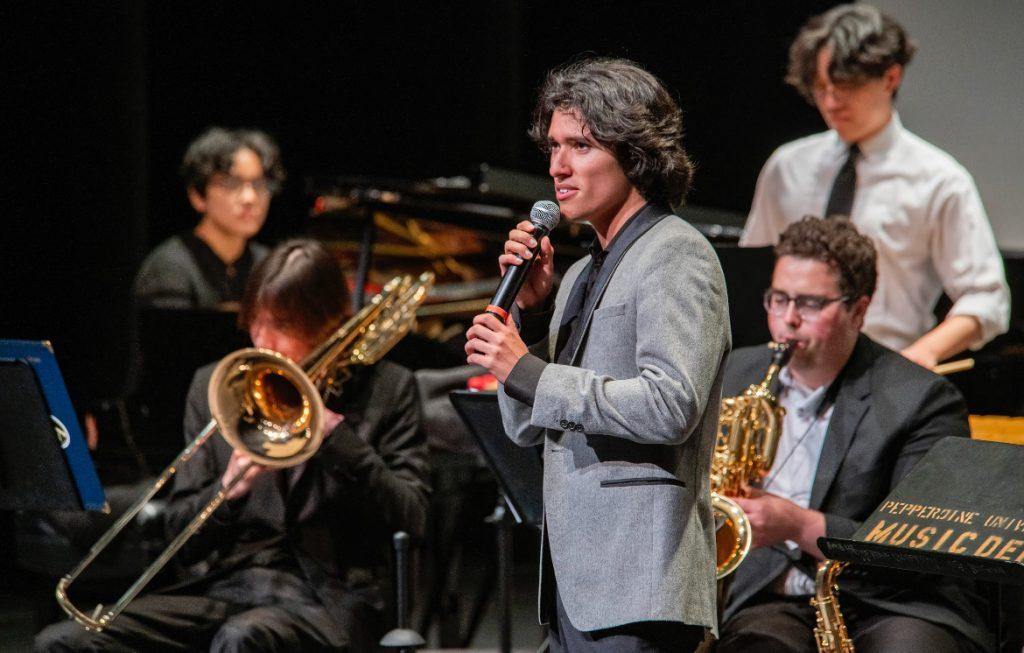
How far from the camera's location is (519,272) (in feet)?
6.67

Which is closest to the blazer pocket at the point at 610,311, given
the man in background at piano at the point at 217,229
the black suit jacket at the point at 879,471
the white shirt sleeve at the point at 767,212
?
the black suit jacket at the point at 879,471

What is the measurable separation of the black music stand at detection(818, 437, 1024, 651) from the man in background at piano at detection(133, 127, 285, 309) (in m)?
3.45

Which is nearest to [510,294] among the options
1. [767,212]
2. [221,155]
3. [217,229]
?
[767,212]

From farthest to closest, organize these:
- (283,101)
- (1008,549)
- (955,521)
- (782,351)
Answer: (283,101)
(782,351)
(955,521)
(1008,549)

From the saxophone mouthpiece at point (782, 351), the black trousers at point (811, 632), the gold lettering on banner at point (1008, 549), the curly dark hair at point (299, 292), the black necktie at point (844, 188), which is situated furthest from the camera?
the black necktie at point (844, 188)

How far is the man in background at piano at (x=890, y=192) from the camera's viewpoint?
3752 millimetres

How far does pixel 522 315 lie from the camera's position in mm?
2188

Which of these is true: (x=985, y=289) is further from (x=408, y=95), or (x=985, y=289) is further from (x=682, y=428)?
(x=408, y=95)

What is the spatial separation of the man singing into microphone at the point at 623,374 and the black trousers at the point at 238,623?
3.16 feet

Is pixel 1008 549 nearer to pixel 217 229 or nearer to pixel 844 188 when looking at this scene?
pixel 844 188

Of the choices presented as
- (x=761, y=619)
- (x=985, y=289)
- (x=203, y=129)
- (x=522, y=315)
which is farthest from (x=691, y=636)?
(x=203, y=129)

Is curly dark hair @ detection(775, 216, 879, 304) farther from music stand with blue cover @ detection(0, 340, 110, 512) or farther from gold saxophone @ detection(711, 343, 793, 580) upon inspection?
music stand with blue cover @ detection(0, 340, 110, 512)

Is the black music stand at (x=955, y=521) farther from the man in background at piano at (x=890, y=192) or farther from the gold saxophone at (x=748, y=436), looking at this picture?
the man in background at piano at (x=890, y=192)

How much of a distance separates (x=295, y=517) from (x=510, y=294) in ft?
4.39
